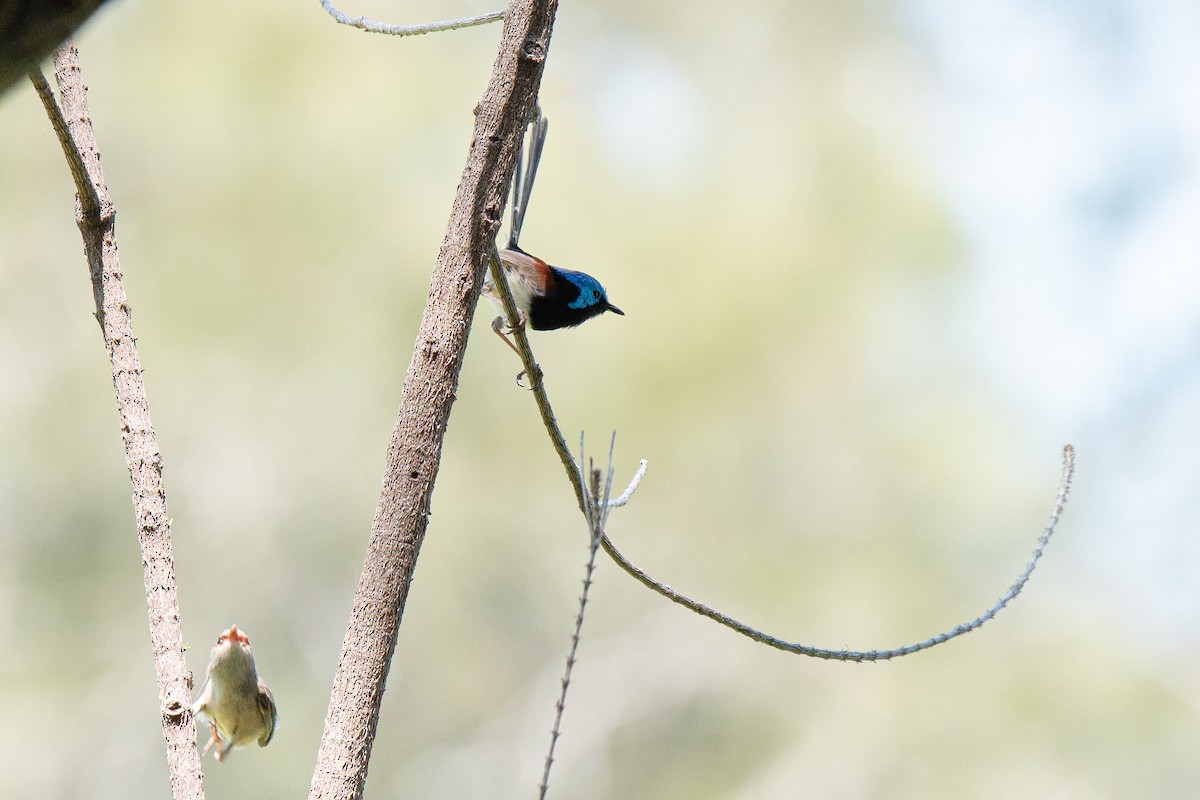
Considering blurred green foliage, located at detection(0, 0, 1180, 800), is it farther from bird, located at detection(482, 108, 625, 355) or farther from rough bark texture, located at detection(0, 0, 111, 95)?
rough bark texture, located at detection(0, 0, 111, 95)

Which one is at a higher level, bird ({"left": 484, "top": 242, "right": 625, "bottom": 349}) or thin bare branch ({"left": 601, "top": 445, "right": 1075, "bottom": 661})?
bird ({"left": 484, "top": 242, "right": 625, "bottom": 349})

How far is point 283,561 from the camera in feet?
30.9

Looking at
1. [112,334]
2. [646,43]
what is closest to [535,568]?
[646,43]

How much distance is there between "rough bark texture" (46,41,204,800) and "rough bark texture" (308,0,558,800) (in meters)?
0.27

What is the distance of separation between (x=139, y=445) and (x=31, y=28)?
1.40 meters

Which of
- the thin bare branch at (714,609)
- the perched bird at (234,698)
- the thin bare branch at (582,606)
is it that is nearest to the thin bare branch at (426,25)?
the thin bare branch at (714,609)

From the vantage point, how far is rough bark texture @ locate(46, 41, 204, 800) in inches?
75.8

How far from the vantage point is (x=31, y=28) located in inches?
31.6

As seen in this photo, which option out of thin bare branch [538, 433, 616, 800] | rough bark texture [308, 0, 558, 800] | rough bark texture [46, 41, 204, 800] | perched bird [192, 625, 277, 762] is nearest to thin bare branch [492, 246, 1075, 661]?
rough bark texture [308, 0, 558, 800]

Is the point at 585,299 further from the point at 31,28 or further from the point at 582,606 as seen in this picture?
the point at 31,28

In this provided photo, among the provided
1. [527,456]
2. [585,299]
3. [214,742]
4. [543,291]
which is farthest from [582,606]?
[527,456]

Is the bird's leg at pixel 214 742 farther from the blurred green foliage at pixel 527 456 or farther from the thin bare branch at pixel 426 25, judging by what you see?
the blurred green foliage at pixel 527 456

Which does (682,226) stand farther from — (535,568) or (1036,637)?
(1036,637)

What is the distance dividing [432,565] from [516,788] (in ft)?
7.36
